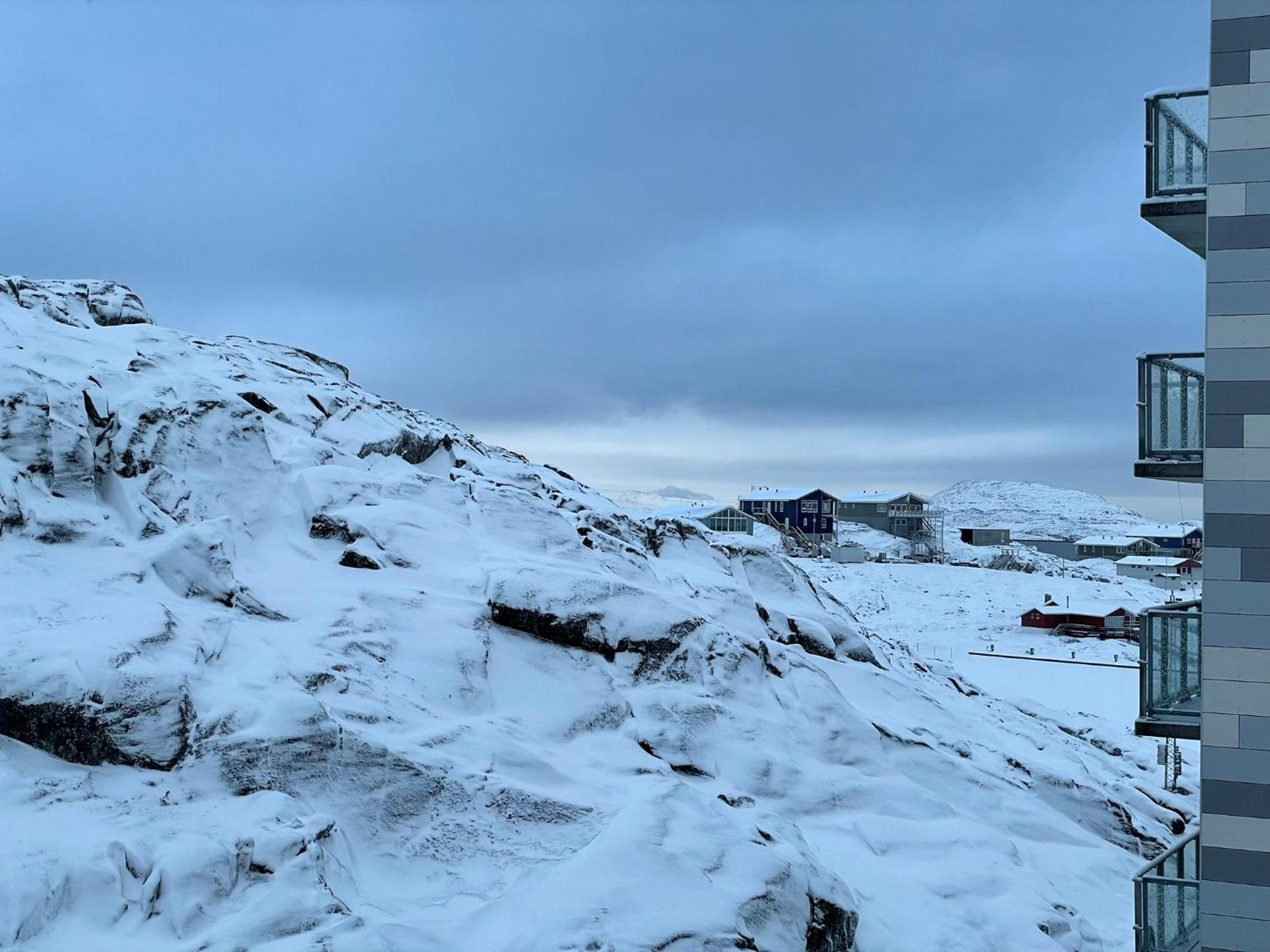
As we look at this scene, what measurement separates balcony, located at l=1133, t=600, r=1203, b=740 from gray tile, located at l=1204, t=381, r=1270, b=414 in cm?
190

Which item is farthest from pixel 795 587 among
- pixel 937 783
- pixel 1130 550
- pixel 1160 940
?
pixel 1130 550

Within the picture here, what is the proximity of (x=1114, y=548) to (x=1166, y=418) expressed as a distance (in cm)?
10493

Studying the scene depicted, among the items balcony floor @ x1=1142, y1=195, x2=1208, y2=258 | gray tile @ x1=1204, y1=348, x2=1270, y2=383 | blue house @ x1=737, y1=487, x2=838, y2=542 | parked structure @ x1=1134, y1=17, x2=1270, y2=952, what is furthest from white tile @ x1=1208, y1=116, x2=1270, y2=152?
blue house @ x1=737, y1=487, x2=838, y2=542

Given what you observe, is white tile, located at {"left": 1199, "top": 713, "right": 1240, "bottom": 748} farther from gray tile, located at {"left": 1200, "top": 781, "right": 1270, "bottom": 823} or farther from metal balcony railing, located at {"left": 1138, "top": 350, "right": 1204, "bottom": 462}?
metal balcony railing, located at {"left": 1138, "top": 350, "right": 1204, "bottom": 462}

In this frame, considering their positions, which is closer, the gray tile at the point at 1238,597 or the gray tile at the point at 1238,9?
the gray tile at the point at 1238,597

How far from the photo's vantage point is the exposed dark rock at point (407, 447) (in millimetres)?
22141

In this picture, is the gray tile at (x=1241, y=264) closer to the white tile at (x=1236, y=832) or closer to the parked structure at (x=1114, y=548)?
Answer: the white tile at (x=1236, y=832)

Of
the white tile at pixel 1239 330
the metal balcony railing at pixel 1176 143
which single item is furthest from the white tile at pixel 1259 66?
the white tile at pixel 1239 330

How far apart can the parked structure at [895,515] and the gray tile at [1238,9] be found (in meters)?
101

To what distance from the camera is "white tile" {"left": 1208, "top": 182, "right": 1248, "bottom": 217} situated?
8.46 m

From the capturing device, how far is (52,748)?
10.5 meters

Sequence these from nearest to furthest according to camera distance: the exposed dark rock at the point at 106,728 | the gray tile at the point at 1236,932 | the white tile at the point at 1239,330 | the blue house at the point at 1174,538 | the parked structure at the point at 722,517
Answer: the gray tile at the point at 1236,932
the white tile at the point at 1239,330
the exposed dark rock at the point at 106,728
the parked structure at the point at 722,517
the blue house at the point at 1174,538

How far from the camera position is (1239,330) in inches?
332

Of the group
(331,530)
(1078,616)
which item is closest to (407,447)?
(331,530)
